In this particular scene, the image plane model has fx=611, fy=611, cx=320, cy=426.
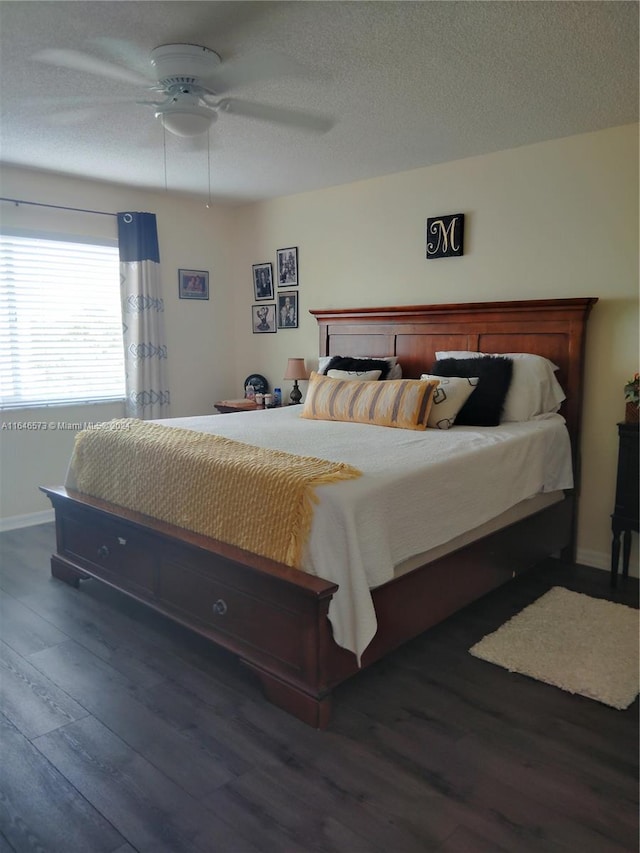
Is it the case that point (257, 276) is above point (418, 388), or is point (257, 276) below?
above

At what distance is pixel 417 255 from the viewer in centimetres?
414

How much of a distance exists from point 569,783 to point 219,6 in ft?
8.79

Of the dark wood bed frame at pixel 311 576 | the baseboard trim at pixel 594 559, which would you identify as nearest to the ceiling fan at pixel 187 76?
the dark wood bed frame at pixel 311 576

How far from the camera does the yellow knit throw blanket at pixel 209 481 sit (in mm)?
2146

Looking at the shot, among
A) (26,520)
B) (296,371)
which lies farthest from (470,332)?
(26,520)

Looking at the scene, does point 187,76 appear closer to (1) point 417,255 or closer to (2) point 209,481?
(2) point 209,481

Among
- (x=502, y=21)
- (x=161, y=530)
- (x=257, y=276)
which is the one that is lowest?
(x=161, y=530)

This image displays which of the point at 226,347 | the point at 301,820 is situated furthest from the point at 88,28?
the point at 226,347

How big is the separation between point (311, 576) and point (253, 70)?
6.42ft

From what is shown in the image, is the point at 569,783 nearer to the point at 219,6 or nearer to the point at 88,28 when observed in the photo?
the point at 219,6

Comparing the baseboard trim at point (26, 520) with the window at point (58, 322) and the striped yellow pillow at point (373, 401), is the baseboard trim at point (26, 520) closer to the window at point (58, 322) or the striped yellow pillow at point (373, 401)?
the window at point (58, 322)

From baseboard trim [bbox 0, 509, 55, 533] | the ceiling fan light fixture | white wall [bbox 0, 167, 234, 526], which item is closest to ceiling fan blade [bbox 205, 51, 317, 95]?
the ceiling fan light fixture

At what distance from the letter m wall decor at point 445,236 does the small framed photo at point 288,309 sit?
134 cm

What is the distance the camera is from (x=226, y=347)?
5.50 m
